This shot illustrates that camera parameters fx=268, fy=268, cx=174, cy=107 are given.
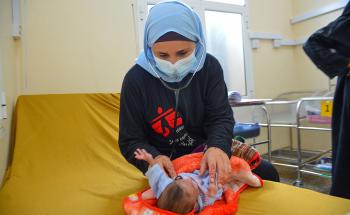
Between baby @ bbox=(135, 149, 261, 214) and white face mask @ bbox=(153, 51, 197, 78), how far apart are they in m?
0.31

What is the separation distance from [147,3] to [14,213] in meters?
2.02

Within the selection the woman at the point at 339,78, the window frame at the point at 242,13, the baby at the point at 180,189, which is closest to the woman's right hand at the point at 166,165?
the baby at the point at 180,189

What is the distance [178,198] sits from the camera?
0.78 meters

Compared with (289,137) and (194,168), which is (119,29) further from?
(289,137)

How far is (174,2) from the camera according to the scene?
99 centimetres

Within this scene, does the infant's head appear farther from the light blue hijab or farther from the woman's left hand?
the light blue hijab

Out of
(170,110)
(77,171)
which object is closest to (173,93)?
(170,110)

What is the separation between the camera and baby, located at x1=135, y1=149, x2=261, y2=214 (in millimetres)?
780

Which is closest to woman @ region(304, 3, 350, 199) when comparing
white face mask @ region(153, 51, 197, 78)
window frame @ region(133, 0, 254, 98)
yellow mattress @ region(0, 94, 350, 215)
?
yellow mattress @ region(0, 94, 350, 215)

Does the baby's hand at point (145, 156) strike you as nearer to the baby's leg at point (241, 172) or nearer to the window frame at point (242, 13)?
the baby's leg at point (241, 172)

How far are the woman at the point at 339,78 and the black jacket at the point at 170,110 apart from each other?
0.54 meters

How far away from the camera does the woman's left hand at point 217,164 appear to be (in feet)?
2.66

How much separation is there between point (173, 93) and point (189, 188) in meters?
0.37

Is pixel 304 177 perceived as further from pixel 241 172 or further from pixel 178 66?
pixel 178 66
